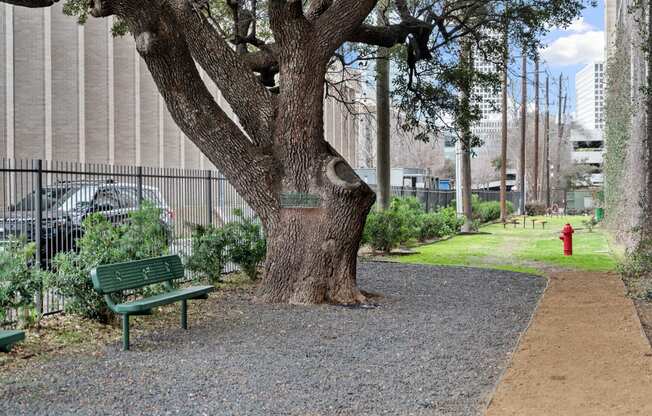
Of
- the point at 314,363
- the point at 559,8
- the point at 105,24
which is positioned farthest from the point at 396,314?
the point at 105,24

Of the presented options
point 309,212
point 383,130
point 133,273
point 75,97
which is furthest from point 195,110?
point 75,97

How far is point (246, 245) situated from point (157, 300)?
491 cm

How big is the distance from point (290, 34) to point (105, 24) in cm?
1963

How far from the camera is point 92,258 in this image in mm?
8672

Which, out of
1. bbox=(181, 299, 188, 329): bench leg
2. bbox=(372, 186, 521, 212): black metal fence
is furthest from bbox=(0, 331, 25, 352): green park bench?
bbox=(372, 186, 521, 212): black metal fence

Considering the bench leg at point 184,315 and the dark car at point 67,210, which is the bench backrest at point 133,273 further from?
the dark car at point 67,210

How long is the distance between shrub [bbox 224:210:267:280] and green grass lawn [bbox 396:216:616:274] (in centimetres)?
552

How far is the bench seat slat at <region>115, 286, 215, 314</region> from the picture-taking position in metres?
7.58

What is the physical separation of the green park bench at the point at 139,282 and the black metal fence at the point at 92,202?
125 centimetres

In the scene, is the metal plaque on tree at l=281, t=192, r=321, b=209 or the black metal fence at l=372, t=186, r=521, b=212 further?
the black metal fence at l=372, t=186, r=521, b=212

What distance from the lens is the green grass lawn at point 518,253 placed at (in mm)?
17328

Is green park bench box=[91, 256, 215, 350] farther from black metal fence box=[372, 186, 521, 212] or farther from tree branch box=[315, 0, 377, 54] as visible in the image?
black metal fence box=[372, 186, 521, 212]

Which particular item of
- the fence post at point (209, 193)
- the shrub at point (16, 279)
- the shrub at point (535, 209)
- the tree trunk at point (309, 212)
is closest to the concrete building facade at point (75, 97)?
the fence post at point (209, 193)

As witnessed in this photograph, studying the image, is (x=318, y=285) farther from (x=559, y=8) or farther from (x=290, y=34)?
(x=559, y=8)
